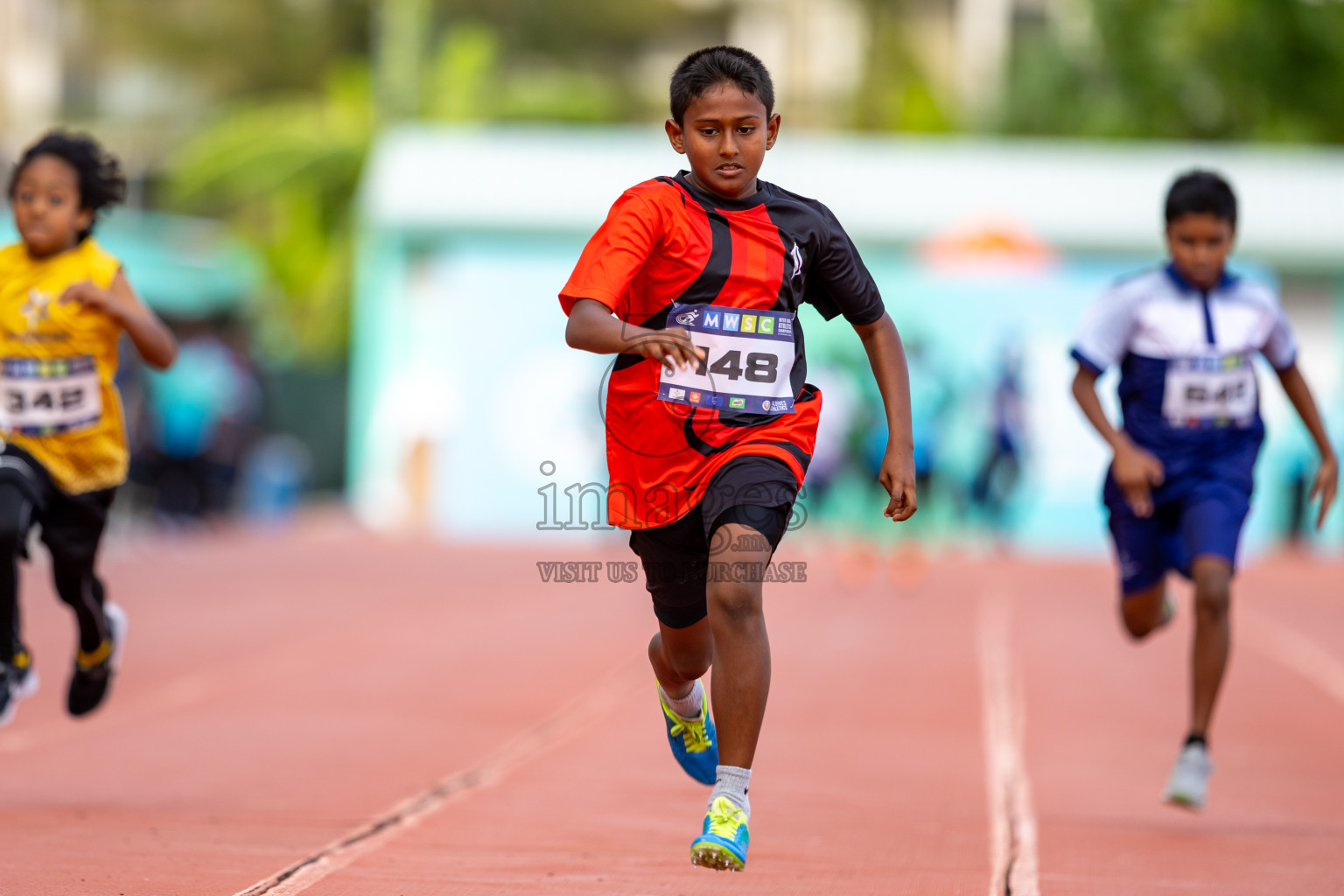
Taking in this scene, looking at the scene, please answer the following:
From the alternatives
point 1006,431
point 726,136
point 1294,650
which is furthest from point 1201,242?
point 1006,431

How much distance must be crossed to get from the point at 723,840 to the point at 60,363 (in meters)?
3.10

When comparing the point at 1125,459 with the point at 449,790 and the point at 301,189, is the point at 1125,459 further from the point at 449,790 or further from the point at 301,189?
the point at 301,189

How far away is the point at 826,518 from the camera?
24.8 meters

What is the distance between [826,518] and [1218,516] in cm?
1846

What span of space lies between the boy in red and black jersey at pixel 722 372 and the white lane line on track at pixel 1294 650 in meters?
6.05

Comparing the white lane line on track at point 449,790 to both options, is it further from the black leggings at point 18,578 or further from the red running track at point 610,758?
the black leggings at point 18,578

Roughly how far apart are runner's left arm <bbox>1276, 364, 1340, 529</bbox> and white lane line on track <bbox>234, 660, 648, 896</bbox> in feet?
10.3

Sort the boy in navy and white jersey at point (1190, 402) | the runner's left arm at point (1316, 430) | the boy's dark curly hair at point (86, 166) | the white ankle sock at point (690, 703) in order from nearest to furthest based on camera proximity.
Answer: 1. the white ankle sock at point (690, 703)
2. the boy's dark curly hair at point (86, 166)
3. the boy in navy and white jersey at point (1190, 402)
4. the runner's left arm at point (1316, 430)

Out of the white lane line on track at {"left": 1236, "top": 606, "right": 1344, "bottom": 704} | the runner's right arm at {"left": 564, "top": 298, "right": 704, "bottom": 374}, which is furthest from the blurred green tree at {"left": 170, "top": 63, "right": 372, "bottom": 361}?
the runner's right arm at {"left": 564, "top": 298, "right": 704, "bottom": 374}

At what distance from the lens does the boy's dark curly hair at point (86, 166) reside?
6.20m

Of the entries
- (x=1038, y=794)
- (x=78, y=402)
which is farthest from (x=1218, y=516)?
(x=78, y=402)

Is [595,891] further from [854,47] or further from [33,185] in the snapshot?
[854,47]

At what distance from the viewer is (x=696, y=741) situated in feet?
17.4

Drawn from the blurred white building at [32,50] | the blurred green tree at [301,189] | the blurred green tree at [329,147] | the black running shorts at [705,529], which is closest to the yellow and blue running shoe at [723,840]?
the black running shorts at [705,529]
